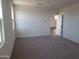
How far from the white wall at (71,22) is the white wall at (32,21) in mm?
1543

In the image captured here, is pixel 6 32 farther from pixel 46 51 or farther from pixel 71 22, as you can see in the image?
pixel 71 22

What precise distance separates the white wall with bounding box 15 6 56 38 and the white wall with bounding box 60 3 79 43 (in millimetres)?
1543

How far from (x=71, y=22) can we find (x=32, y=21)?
297 centimetres

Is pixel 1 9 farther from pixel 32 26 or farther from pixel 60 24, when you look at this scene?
pixel 60 24

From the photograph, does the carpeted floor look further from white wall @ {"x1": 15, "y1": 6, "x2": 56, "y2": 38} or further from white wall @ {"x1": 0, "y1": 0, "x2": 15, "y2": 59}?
white wall @ {"x1": 15, "y1": 6, "x2": 56, "y2": 38}

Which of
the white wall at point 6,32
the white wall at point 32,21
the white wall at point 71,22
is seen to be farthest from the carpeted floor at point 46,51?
the white wall at point 32,21

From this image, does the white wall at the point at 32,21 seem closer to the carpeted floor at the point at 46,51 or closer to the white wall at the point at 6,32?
the carpeted floor at the point at 46,51

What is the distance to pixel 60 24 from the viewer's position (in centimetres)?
743

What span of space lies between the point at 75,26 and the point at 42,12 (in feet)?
9.67

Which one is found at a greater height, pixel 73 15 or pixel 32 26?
pixel 73 15

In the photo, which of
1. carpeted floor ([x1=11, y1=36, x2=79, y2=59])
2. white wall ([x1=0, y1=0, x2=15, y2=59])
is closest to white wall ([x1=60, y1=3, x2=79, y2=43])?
carpeted floor ([x1=11, y1=36, x2=79, y2=59])

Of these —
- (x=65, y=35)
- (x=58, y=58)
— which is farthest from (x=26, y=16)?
(x=58, y=58)

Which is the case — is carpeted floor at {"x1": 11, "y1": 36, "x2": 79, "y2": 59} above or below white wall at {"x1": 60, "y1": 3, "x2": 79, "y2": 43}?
below

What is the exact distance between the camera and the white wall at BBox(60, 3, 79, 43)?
5.58 metres
